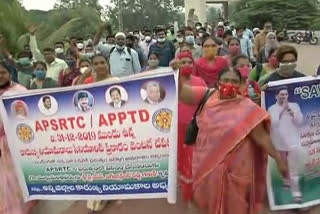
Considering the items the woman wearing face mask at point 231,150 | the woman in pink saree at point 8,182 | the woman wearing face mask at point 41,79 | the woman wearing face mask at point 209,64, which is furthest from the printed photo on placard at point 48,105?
the woman wearing face mask at point 41,79

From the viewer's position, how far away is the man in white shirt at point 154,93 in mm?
4059

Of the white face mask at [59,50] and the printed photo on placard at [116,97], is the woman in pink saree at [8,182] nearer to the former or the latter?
the printed photo on placard at [116,97]

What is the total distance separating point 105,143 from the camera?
168 inches

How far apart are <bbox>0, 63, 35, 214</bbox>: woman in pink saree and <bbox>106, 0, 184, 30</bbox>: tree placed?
A: 4389 centimetres

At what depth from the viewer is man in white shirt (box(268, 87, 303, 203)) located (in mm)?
4516

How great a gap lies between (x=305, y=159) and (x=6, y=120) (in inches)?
97.8

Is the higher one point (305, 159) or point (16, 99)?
point (16, 99)

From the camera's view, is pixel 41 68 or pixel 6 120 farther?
pixel 41 68

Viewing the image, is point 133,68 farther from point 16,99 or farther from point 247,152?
point 247,152

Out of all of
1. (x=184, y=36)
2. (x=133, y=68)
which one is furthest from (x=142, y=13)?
(x=133, y=68)

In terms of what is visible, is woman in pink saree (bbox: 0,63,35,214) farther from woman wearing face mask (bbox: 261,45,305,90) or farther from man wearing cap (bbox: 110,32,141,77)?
man wearing cap (bbox: 110,32,141,77)

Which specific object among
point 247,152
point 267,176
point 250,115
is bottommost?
point 267,176

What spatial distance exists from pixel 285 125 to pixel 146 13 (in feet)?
163

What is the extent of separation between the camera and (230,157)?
3922 mm
